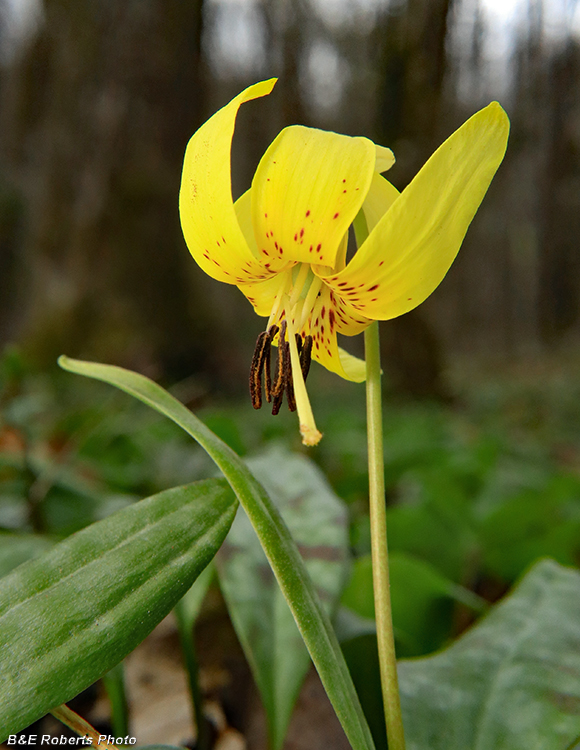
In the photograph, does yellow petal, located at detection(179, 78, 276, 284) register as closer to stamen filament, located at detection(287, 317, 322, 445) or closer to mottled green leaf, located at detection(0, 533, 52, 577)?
stamen filament, located at detection(287, 317, 322, 445)

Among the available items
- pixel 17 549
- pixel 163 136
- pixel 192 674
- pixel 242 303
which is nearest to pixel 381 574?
pixel 192 674

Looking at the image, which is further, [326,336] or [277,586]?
[277,586]

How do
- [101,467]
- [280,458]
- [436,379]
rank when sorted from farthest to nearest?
[436,379] → [101,467] → [280,458]

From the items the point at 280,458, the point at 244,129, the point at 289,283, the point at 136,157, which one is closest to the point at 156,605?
the point at 289,283

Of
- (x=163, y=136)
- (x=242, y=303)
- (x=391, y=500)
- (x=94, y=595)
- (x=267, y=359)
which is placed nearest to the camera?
(x=94, y=595)

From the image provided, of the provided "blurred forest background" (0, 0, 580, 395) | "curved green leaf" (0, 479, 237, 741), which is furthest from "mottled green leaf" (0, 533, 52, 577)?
"blurred forest background" (0, 0, 580, 395)

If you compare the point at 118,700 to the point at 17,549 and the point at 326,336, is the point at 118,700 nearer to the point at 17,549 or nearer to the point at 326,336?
the point at 17,549

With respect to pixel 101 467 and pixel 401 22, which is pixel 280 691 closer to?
pixel 101 467

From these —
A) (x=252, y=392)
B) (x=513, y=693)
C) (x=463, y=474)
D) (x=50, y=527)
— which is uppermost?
(x=252, y=392)
